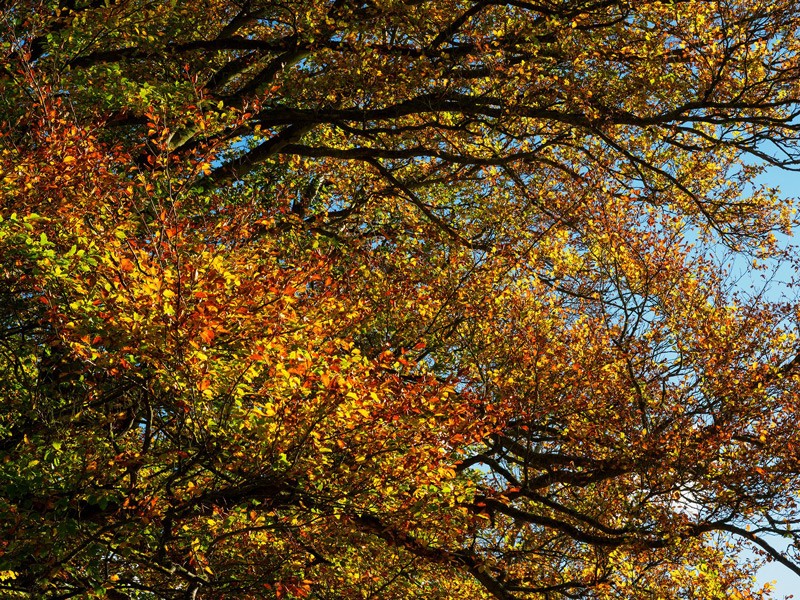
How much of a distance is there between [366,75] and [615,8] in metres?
4.06

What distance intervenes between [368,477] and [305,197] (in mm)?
10641

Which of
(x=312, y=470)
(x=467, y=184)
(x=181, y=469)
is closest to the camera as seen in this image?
(x=312, y=470)

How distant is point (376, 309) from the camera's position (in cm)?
1316

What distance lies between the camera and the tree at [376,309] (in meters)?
7.28

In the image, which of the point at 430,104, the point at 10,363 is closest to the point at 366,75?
the point at 430,104

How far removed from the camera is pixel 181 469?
7641mm

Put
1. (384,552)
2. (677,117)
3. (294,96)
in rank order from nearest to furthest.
Answer: (384,552) < (677,117) < (294,96)

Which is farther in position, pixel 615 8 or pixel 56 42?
pixel 615 8

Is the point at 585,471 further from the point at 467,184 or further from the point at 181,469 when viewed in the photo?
the point at 467,184

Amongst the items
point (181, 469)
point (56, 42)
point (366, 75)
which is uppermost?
point (366, 75)

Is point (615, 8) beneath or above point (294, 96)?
above

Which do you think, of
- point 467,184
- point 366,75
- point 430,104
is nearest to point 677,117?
point 430,104

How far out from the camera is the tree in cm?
728

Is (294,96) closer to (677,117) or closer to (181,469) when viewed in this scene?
(677,117)
